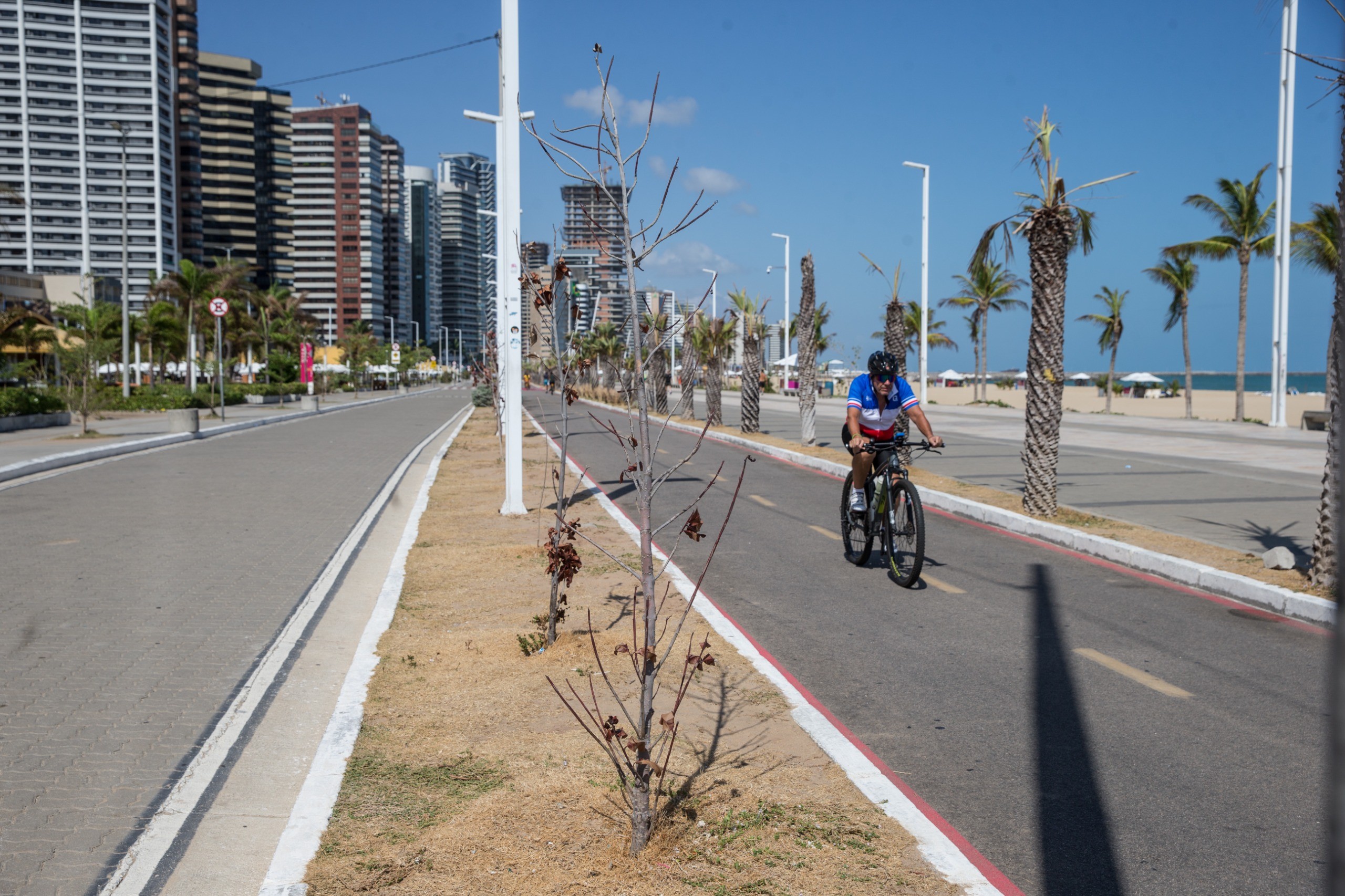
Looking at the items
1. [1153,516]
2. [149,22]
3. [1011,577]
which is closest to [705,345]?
[1153,516]

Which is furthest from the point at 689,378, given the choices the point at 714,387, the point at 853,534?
the point at 853,534

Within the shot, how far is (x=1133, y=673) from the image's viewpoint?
6.13 meters

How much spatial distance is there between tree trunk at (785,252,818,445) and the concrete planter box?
21.3 metres

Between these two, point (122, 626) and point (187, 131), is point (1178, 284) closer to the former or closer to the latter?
point (122, 626)

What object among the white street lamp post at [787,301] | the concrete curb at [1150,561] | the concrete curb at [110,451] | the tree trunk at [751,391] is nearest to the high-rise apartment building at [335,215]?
the white street lamp post at [787,301]

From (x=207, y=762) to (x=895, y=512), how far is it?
5.66 m

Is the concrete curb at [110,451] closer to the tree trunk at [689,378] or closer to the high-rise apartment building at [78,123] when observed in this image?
the tree trunk at [689,378]

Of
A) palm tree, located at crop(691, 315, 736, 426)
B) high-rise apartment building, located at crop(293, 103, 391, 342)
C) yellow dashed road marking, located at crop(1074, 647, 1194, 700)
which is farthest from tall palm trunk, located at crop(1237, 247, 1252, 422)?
high-rise apartment building, located at crop(293, 103, 391, 342)

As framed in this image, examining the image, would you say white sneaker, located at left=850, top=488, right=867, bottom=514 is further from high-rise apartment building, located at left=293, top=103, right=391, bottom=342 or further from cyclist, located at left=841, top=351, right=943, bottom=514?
high-rise apartment building, located at left=293, top=103, right=391, bottom=342

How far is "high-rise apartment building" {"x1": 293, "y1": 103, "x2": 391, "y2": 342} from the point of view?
184m

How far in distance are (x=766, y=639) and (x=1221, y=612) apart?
3663 millimetres

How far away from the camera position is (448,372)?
552 ft

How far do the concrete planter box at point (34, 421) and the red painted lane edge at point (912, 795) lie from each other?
27752 millimetres

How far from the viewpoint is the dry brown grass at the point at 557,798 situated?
350 cm
